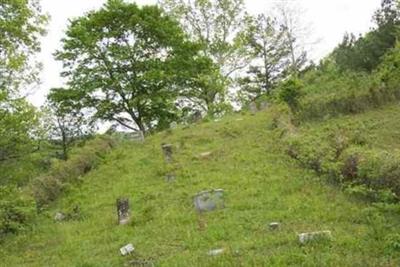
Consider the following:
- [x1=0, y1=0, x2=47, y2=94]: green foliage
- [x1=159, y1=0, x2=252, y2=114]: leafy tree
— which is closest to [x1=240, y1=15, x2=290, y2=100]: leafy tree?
[x1=159, y1=0, x2=252, y2=114]: leafy tree

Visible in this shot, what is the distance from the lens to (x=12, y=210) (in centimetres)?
1245

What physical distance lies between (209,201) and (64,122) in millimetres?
18997

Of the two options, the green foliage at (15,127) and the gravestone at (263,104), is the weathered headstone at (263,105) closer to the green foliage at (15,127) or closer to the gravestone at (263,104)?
the gravestone at (263,104)

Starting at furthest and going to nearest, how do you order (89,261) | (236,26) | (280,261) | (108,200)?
(236,26) → (108,200) → (89,261) → (280,261)

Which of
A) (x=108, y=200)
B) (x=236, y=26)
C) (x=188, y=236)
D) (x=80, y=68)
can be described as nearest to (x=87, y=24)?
(x=80, y=68)

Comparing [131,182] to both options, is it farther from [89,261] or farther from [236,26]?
[236,26]

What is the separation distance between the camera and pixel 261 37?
129 ft

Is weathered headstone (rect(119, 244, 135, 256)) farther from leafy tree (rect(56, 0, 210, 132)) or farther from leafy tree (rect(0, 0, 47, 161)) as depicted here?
leafy tree (rect(56, 0, 210, 132))

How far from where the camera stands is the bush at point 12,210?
40.4ft

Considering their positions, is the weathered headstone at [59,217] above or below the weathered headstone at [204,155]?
below

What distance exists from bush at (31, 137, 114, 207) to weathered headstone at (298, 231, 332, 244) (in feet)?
31.7

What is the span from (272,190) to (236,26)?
88.6 ft

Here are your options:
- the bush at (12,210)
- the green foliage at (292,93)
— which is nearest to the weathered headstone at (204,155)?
the green foliage at (292,93)

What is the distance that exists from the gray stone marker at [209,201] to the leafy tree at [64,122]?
671 inches
